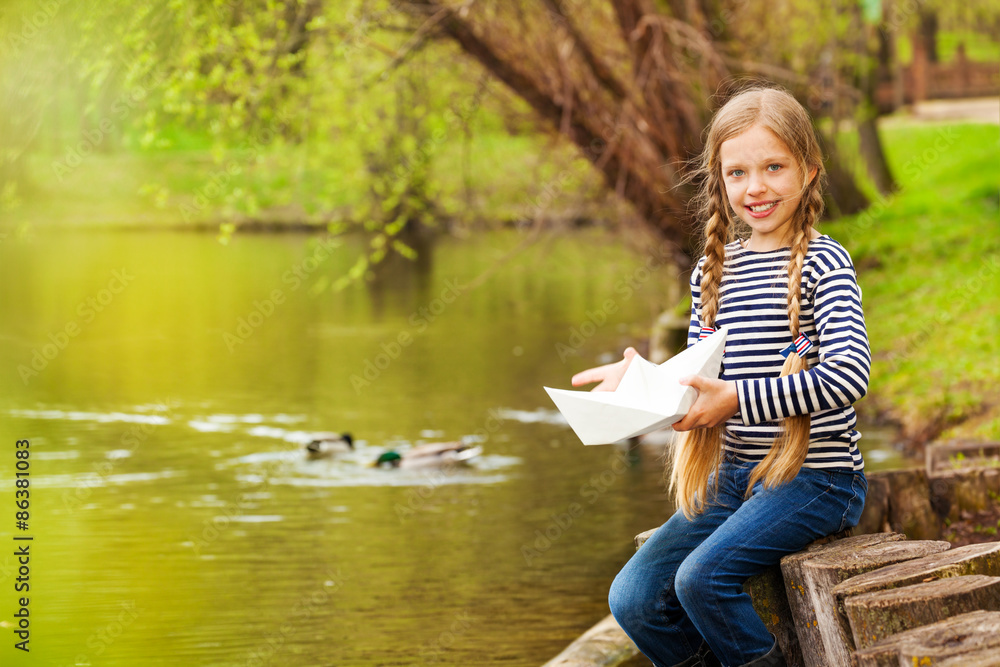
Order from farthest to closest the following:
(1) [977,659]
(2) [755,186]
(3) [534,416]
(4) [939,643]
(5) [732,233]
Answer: (3) [534,416] < (5) [732,233] < (2) [755,186] < (4) [939,643] < (1) [977,659]

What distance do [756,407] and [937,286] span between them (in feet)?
36.9

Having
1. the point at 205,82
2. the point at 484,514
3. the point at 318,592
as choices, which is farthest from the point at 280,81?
the point at 318,592

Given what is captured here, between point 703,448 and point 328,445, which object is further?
point 328,445

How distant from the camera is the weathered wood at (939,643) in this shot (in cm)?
249

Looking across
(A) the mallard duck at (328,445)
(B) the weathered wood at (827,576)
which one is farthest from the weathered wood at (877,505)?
(A) the mallard duck at (328,445)

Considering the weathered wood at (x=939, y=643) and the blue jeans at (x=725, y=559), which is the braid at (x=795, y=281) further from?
the weathered wood at (x=939, y=643)

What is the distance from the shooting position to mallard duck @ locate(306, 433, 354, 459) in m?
9.09

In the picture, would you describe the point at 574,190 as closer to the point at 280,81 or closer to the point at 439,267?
the point at 280,81

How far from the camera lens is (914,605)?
2.72 m

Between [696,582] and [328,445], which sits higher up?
[696,582]

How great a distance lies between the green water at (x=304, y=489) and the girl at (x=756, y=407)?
2.02 m

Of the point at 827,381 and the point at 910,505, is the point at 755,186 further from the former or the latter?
the point at 910,505

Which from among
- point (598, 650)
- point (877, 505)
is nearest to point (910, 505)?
point (877, 505)

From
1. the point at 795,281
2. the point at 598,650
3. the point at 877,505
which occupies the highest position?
the point at 795,281
